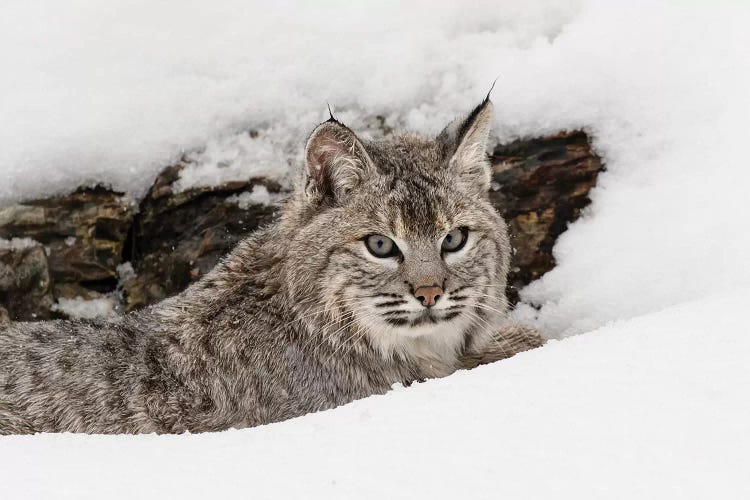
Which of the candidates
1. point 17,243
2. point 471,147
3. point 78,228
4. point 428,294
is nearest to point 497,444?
point 428,294

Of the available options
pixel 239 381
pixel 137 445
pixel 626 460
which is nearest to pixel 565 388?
pixel 626 460

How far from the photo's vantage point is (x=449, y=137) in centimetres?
504

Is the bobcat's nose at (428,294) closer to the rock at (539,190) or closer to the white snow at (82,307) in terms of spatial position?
the rock at (539,190)

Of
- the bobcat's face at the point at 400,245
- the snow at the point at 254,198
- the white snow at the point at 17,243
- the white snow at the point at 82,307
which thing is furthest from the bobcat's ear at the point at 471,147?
the white snow at the point at 17,243

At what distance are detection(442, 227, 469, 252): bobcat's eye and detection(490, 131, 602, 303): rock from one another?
5.90 ft

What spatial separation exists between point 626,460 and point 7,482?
1819 mm

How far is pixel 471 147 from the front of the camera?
16.0 feet

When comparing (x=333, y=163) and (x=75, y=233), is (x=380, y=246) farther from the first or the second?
(x=75, y=233)

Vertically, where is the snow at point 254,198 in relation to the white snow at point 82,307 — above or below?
above

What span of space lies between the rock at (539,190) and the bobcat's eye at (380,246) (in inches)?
80.7

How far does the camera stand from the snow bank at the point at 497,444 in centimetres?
245

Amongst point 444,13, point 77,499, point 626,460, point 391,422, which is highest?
point 444,13

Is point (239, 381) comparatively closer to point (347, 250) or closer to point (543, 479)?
point (347, 250)

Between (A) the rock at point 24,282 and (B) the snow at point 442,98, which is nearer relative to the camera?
(B) the snow at point 442,98
